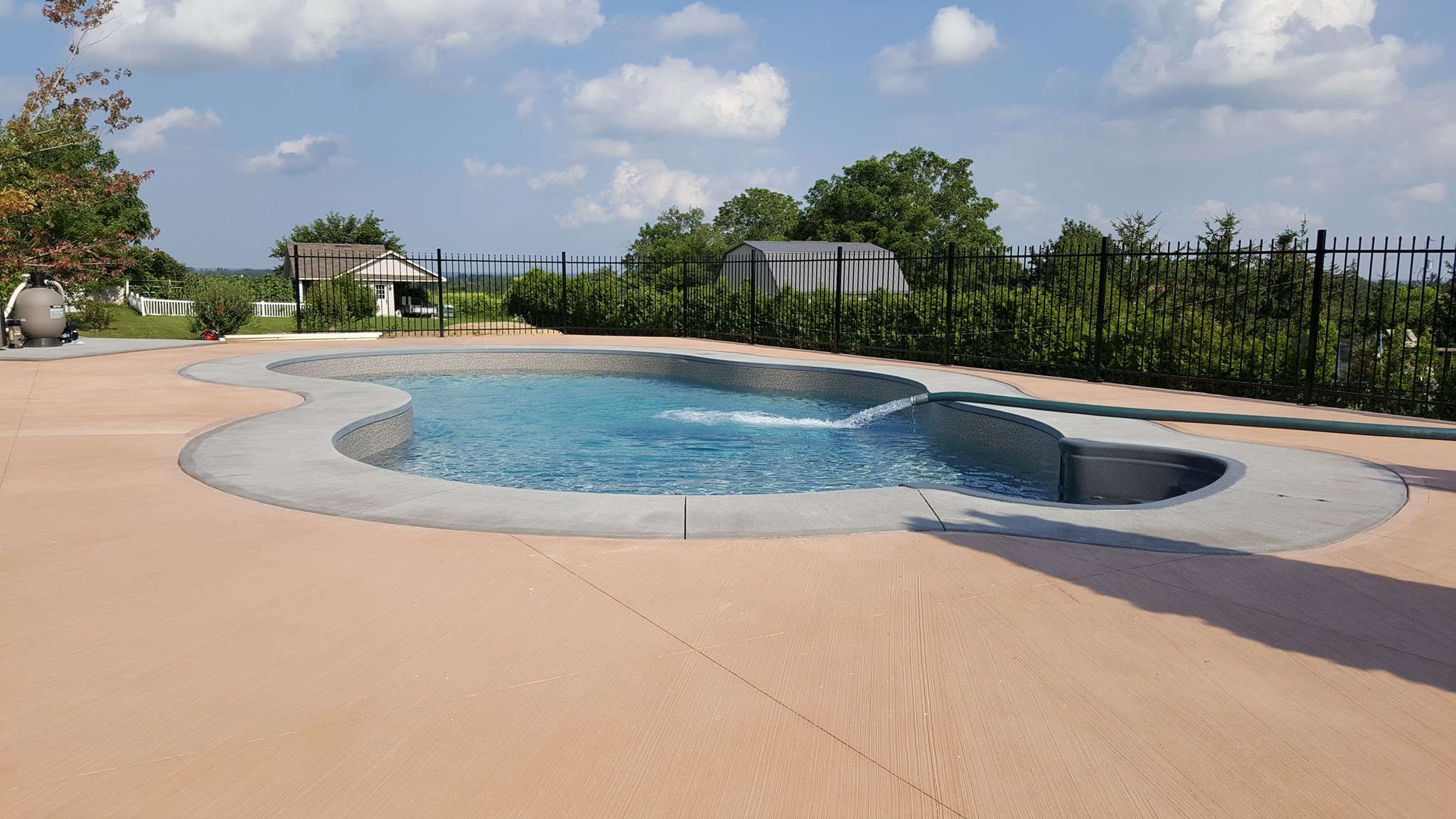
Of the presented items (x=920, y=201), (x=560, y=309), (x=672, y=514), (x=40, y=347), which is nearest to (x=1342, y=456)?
(x=672, y=514)

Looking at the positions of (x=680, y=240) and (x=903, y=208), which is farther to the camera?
(x=680, y=240)

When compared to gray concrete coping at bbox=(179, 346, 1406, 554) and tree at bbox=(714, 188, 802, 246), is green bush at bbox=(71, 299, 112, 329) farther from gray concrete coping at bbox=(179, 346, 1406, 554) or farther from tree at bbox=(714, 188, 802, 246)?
tree at bbox=(714, 188, 802, 246)

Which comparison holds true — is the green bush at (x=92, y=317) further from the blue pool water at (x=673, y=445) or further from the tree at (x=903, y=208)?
the tree at (x=903, y=208)

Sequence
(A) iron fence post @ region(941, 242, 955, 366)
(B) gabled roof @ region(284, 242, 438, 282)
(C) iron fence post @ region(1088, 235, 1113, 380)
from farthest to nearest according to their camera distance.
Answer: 1. (B) gabled roof @ region(284, 242, 438, 282)
2. (A) iron fence post @ region(941, 242, 955, 366)
3. (C) iron fence post @ region(1088, 235, 1113, 380)

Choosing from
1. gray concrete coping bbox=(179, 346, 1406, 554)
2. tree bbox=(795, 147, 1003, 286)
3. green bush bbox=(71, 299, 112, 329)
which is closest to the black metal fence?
gray concrete coping bbox=(179, 346, 1406, 554)

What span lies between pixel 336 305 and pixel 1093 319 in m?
19.7

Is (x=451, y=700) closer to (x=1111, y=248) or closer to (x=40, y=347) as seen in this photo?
(x=1111, y=248)

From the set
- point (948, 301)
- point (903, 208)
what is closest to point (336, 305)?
point (948, 301)

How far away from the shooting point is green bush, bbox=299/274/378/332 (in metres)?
22.1

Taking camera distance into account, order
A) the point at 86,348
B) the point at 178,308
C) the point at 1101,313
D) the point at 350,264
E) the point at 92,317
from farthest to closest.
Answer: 1. the point at 350,264
2. the point at 178,308
3. the point at 92,317
4. the point at 86,348
5. the point at 1101,313

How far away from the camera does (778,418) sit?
11.8 metres

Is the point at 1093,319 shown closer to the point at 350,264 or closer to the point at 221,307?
the point at 221,307

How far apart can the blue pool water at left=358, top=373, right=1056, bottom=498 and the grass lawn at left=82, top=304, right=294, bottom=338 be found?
1341cm

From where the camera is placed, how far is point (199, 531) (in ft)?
15.4
